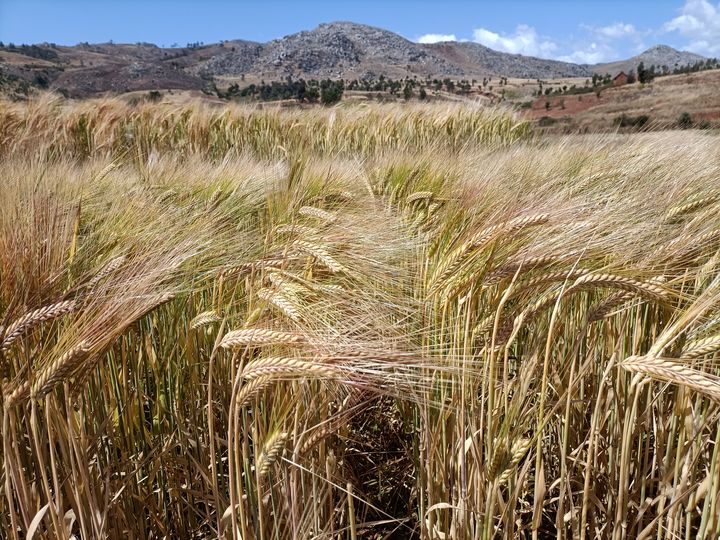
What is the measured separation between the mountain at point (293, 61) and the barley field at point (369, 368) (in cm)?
6643

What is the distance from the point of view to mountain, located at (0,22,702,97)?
2803 inches

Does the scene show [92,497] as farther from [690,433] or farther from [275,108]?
[275,108]

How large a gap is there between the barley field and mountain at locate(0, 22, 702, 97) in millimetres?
66430

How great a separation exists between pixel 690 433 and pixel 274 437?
859 millimetres

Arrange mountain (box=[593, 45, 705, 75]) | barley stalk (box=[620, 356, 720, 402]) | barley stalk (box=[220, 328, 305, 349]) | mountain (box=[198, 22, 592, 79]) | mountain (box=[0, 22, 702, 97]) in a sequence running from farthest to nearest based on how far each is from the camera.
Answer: mountain (box=[593, 45, 705, 75])
mountain (box=[198, 22, 592, 79])
mountain (box=[0, 22, 702, 97])
barley stalk (box=[220, 328, 305, 349])
barley stalk (box=[620, 356, 720, 402])

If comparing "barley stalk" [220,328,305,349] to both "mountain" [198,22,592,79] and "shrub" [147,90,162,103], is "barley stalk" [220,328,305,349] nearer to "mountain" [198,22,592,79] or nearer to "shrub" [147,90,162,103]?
"shrub" [147,90,162,103]

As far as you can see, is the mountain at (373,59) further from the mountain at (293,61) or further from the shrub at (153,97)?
the shrub at (153,97)

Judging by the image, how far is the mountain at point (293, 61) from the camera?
2803 inches

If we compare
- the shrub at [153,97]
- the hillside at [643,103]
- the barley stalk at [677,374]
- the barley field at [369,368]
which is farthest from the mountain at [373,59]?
the barley stalk at [677,374]

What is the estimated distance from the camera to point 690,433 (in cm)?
116

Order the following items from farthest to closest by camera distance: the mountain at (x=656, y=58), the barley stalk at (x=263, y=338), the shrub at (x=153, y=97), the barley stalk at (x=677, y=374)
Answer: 1. the mountain at (x=656, y=58)
2. the shrub at (x=153, y=97)
3. the barley stalk at (x=263, y=338)
4. the barley stalk at (x=677, y=374)

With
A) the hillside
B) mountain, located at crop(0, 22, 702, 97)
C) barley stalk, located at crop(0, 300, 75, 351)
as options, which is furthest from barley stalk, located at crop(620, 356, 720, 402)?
mountain, located at crop(0, 22, 702, 97)

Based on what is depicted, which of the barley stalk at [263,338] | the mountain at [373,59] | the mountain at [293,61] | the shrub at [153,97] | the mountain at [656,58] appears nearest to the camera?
the barley stalk at [263,338]

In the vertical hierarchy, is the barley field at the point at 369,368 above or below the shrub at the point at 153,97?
below
